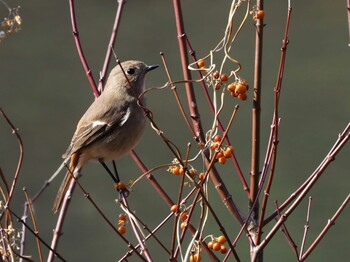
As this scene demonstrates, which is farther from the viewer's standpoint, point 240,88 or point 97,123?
point 97,123

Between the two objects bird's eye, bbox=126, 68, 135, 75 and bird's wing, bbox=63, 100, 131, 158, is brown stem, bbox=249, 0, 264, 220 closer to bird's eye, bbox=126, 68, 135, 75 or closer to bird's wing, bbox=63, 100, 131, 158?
bird's wing, bbox=63, 100, 131, 158

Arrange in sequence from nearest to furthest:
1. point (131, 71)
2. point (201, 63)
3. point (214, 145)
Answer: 1. point (214, 145)
2. point (201, 63)
3. point (131, 71)

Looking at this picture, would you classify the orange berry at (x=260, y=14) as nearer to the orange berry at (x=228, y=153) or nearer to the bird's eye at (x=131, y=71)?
the orange berry at (x=228, y=153)

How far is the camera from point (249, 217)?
1771mm

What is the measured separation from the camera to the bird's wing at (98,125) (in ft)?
9.93

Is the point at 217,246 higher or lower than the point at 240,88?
lower

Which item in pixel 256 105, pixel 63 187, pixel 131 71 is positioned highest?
pixel 256 105

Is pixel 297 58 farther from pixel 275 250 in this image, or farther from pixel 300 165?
pixel 275 250

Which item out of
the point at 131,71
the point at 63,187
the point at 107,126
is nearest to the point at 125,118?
the point at 107,126

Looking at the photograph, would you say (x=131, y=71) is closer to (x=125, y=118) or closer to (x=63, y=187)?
(x=125, y=118)

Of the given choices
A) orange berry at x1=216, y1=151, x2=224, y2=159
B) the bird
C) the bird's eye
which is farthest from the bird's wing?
orange berry at x1=216, y1=151, x2=224, y2=159

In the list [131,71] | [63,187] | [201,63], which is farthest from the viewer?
[131,71]

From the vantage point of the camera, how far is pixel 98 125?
10.1 feet

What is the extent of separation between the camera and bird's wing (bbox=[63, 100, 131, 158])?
303cm
